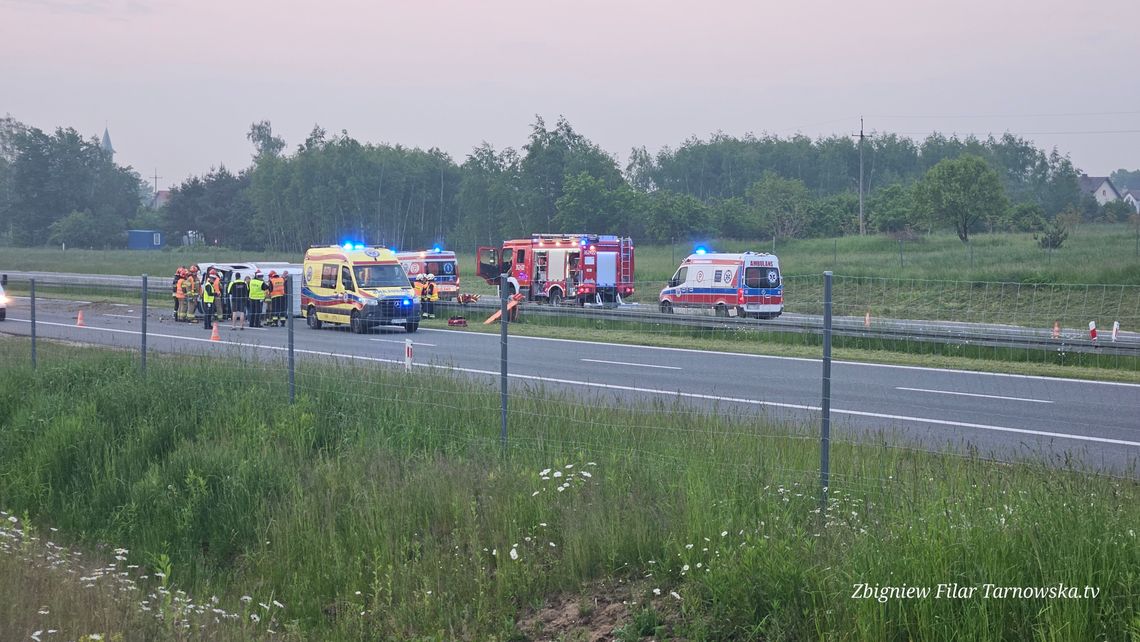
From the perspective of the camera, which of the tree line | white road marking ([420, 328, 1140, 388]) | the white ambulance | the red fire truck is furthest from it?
the tree line

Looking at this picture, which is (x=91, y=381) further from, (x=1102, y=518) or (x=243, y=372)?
(x=1102, y=518)

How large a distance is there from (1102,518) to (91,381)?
1262 centimetres

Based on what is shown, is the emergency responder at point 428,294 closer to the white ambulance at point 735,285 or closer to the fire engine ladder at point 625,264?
the fire engine ladder at point 625,264

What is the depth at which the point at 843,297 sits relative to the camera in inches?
1367

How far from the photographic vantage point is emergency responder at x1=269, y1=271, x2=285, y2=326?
100ft

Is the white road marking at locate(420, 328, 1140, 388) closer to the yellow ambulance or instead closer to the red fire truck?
the yellow ambulance

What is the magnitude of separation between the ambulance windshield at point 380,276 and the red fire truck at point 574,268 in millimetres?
6222

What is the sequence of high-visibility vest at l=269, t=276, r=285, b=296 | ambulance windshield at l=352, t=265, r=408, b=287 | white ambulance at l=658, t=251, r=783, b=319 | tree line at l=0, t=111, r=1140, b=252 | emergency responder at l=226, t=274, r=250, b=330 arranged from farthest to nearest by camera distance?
tree line at l=0, t=111, r=1140, b=252, white ambulance at l=658, t=251, r=783, b=319, high-visibility vest at l=269, t=276, r=285, b=296, emergency responder at l=226, t=274, r=250, b=330, ambulance windshield at l=352, t=265, r=408, b=287

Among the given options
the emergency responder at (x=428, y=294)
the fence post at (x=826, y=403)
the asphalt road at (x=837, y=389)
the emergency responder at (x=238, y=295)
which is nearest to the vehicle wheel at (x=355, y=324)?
the asphalt road at (x=837, y=389)

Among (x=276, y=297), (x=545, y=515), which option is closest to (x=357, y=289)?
(x=276, y=297)

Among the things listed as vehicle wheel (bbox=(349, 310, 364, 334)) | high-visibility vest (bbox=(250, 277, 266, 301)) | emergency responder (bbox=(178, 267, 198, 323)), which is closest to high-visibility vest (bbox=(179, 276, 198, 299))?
emergency responder (bbox=(178, 267, 198, 323))

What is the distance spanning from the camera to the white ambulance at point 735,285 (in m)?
31.2

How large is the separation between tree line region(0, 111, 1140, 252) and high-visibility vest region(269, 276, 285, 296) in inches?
1316

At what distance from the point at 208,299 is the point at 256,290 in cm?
138
